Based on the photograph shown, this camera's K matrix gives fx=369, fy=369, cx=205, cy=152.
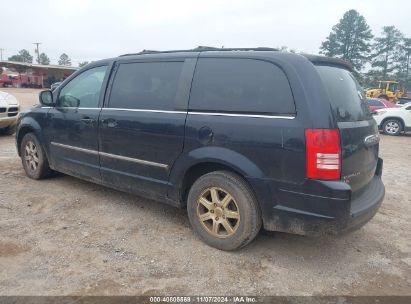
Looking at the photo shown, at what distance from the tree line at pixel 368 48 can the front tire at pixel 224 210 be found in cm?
5673

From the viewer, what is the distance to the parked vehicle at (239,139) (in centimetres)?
289

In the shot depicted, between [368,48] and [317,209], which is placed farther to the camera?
[368,48]

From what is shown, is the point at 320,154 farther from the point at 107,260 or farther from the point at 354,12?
the point at 354,12

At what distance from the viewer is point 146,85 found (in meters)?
3.99

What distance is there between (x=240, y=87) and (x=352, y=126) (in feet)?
3.29

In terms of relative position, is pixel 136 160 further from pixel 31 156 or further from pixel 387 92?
pixel 387 92

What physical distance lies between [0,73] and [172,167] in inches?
2088

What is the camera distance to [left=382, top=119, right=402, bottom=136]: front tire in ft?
47.7

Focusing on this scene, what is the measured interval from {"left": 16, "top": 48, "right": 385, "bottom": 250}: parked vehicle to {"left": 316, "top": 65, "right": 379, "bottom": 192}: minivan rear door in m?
0.01

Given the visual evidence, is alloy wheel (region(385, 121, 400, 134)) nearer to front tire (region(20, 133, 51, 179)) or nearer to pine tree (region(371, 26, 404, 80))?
front tire (region(20, 133, 51, 179))

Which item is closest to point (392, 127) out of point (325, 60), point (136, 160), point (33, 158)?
point (325, 60)

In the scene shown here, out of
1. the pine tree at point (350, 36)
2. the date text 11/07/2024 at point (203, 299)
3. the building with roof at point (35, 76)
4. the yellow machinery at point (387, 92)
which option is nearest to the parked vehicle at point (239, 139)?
the date text 11/07/2024 at point (203, 299)

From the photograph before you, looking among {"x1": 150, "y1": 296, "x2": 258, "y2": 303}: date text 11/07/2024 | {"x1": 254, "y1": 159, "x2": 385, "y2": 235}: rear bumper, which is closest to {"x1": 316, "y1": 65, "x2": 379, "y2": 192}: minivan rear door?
{"x1": 254, "y1": 159, "x2": 385, "y2": 235}: rear bumper

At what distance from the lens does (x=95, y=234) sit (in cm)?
375
